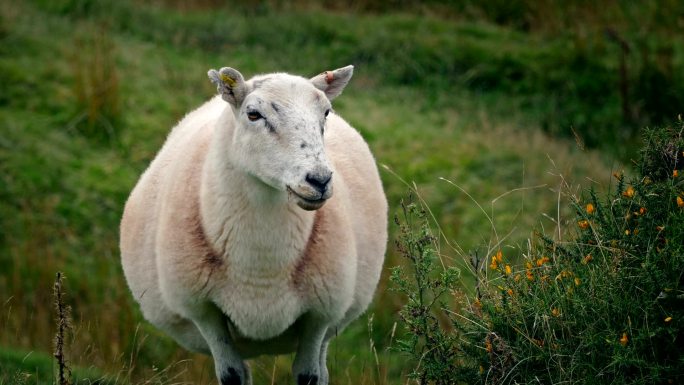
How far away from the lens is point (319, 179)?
427 cm

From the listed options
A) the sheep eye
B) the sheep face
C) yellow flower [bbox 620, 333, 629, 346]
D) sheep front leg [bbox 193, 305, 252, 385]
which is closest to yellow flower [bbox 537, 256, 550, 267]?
yellow flower [bbox 620, 333, 629, 346]

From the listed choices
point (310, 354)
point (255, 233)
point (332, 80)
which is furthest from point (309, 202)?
point (310, 354)

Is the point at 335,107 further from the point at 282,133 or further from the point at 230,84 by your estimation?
the point at 282,133

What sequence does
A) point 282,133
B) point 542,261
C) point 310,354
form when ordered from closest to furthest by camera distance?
point 282,133
point 542,261
point 310,354

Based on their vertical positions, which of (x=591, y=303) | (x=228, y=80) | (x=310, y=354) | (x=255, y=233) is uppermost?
(x=228, y=80)

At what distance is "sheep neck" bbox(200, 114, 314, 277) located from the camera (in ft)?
15.7

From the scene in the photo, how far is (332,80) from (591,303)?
169 centimetres

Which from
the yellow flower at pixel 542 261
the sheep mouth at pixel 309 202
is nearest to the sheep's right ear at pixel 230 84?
the sheep mouth at pixel 309 202

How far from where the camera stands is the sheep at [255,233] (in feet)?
14.9

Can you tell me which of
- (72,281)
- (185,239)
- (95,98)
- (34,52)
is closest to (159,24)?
(34,52)

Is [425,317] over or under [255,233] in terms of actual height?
under

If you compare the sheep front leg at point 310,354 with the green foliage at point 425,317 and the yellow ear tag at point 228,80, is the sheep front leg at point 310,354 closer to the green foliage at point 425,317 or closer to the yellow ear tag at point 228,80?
the green foliage at point 425,317

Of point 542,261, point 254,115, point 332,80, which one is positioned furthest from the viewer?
point 332,80

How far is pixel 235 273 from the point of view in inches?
189
